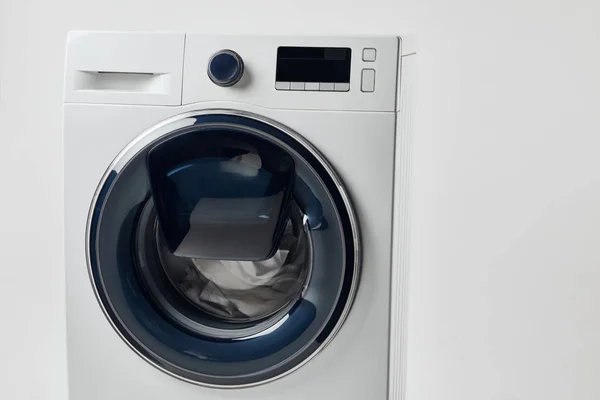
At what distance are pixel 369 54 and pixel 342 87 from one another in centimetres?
8

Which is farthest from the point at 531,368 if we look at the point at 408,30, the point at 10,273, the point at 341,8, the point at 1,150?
the point at 1,150

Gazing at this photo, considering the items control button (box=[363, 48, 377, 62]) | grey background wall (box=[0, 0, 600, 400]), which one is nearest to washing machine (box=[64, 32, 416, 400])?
control button (box=[363, 48, 377, 62])

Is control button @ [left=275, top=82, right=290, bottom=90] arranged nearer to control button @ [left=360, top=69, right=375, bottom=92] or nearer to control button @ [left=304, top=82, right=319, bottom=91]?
control button @ [left=304, top=82, right=319, bottom=91]

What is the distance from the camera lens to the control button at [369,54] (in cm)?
112

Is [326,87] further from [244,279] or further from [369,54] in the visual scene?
[244,279]

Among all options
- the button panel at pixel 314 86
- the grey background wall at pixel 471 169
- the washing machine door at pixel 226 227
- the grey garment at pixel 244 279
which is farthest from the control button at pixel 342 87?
the grey background wall at pixel 471 169

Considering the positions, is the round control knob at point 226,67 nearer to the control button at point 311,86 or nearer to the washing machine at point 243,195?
the washing machine at point 243,195

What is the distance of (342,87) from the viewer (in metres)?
1.12

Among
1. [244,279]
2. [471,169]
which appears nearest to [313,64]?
[244,279]

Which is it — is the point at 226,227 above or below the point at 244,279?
above

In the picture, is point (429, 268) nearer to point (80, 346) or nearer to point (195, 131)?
point (195, 131)

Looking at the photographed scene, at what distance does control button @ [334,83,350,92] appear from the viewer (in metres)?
1.12

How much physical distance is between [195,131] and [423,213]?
750 millimetres

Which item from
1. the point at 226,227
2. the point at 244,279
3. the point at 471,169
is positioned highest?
the point at 471,169
